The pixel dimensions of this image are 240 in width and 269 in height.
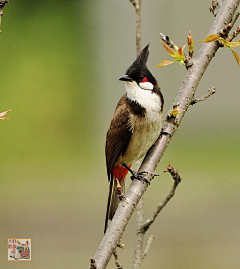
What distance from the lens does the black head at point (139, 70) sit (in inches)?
35.5

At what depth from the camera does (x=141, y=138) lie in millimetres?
950

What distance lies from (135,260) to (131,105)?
0.40 meters

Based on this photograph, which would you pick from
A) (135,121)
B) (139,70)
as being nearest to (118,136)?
(135,121)

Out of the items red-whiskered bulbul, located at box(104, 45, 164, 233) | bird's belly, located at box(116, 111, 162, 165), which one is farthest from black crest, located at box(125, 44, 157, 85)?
bird's belly, located at box(116, 111, 162, 165)

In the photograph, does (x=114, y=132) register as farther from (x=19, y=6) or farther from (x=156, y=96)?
(x=19, y=6)

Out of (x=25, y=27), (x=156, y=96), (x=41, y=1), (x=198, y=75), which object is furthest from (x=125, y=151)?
(x=41, y=1)

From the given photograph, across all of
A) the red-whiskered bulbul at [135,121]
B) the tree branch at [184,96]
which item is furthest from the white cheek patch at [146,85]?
the tree branch at [184,96]

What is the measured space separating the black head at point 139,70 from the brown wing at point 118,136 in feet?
0.28

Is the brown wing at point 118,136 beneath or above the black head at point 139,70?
beneath

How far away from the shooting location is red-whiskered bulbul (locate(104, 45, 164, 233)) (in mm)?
924

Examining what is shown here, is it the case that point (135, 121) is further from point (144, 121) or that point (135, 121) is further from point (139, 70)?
point (139, 70)

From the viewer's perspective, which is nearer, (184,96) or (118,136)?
(184,96)

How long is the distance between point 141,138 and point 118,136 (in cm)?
8

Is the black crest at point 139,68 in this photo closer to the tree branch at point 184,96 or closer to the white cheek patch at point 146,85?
the white cheek patch at point 146,85
